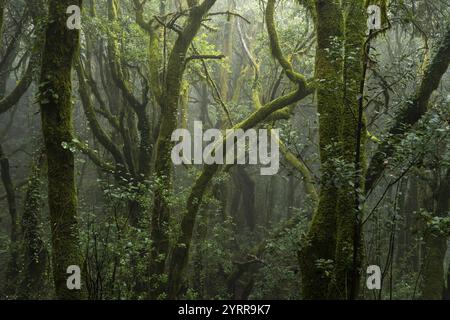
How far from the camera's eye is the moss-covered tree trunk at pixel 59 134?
4.62 m

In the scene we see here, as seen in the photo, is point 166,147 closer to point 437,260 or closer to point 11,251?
point 11,251

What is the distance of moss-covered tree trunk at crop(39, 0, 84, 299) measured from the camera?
462cm

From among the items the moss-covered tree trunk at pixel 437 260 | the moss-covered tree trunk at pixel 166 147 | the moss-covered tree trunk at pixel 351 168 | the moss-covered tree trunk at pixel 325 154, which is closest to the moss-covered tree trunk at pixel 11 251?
the moss-covered tree trunk at pixel 166 147

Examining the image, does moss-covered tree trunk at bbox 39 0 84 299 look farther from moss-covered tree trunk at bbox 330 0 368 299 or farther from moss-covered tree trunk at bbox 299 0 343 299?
moss-covered tree trunk at bbox 330 0 368 299

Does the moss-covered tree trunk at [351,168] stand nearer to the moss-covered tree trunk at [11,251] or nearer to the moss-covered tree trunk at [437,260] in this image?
the moss-covered tree trunk at [437,260]

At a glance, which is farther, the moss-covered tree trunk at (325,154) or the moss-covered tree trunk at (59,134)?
the moss-covered tree trunk at (59,134)

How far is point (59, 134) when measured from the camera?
4.64 m

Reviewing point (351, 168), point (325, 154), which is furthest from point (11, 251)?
point (351, 168)

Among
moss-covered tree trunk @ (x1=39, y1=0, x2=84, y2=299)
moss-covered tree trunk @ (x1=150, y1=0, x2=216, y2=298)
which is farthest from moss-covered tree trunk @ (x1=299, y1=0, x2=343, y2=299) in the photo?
moss-covered tree trunk @ (x1=150, y1=0, x2=216, y2=298)

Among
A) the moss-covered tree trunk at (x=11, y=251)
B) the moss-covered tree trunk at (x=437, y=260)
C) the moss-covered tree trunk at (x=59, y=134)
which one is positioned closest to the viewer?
the moss-covered tree trunk at (x=59, y=134)

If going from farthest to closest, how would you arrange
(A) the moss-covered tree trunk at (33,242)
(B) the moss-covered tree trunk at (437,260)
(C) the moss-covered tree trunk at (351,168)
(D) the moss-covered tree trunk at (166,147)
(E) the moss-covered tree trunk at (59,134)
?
1. (B) the moss-covered tree trunk at (437,260)
2. (A) the moss-covered tree trunk at (33,242)
3. (D) the moss-covered tree trunk at (166,147)
4. (E) the moss-covered tree trunk at (59,134)
5. (C) the moss-covered tree trunk at (351,168)

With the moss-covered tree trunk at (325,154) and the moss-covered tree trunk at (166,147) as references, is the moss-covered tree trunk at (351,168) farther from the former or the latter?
the moss-covered tree trunk at (166,147)

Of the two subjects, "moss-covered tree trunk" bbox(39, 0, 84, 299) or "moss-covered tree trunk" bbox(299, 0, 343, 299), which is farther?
"moss-covered tree trunk" bbox(39, 0, 84, 299)
